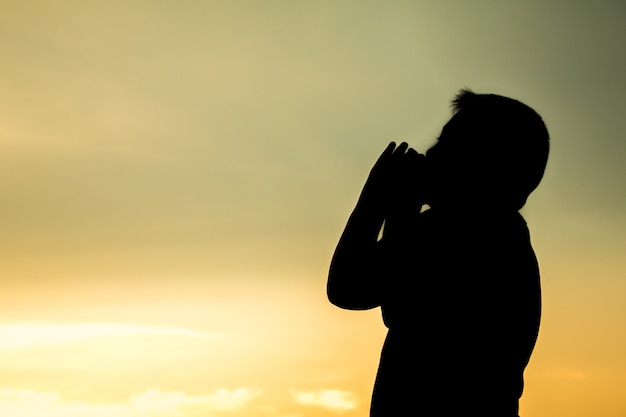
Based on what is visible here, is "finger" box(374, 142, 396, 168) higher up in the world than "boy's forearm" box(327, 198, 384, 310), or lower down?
higher up

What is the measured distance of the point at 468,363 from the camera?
1.57 m

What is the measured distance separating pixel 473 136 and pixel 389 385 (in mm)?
563

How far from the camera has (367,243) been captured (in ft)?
5.13

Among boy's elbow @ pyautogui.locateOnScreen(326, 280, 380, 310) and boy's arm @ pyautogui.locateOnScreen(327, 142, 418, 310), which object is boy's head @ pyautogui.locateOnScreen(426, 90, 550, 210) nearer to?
boy's arm @ pyautogui.locateOnScreen(327, 142, 418, 310)

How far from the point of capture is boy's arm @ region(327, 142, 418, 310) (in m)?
1.56

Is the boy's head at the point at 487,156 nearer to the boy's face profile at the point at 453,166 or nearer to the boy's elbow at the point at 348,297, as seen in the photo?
the boy's face profile at the point at 453,166

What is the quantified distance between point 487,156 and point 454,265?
248mm

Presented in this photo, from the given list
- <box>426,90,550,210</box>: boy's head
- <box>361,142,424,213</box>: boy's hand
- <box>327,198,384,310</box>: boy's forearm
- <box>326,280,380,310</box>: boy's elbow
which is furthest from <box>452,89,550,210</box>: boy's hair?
<box>326,280,380,310</box>: boy's elbow

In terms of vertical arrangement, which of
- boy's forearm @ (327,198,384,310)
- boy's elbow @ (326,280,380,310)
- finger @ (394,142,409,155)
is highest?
finger @ (394,142,409,155)

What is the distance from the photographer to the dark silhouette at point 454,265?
5.11 ft

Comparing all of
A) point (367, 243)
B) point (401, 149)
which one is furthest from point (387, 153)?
point (367, 243)

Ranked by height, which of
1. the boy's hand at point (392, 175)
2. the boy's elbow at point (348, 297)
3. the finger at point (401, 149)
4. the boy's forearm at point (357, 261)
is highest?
the finger at point (401, 149)

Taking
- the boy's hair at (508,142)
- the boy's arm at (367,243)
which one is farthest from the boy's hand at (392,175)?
the boy's hair at (508,142)

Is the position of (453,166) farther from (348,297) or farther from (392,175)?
(348,297)
